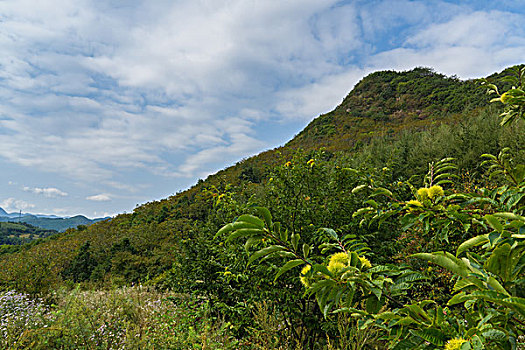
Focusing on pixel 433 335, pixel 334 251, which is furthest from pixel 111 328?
pixel 433 335

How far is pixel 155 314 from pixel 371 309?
3860 mm

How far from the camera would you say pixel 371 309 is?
2.95 feet

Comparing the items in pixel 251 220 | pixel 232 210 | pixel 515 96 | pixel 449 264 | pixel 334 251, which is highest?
pixel 515 96

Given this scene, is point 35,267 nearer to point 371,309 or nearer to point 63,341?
point 63,341

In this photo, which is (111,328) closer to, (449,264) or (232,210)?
(232,210)

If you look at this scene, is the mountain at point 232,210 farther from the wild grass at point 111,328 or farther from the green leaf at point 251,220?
the wild grass at point 111,328

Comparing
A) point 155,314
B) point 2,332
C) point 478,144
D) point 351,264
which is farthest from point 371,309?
point 478,144

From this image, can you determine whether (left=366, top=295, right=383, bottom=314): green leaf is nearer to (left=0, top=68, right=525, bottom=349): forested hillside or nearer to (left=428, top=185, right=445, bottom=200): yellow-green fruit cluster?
(left=0, top=68, right=525, bottom=349): forested hillside

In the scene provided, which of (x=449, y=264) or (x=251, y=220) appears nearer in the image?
(x=449, y=264)

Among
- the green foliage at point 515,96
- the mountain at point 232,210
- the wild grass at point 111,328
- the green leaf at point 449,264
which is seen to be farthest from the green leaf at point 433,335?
the wild grass at point 111,328

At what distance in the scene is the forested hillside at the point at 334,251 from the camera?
0.85 m

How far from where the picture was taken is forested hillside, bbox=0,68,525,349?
846 millimetres

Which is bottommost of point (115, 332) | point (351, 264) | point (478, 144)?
point (115, 332)

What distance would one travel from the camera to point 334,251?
9.00ft
